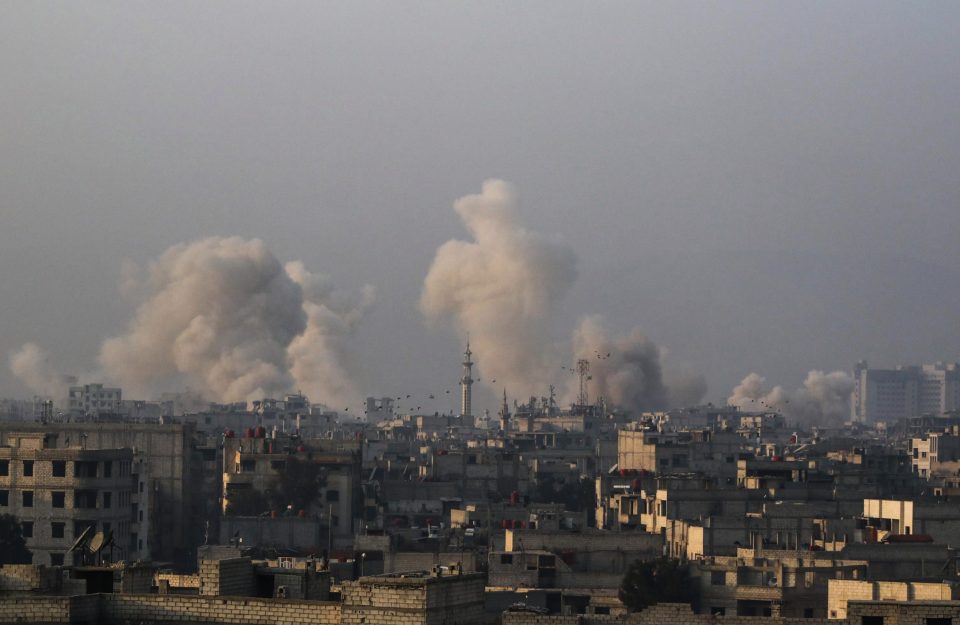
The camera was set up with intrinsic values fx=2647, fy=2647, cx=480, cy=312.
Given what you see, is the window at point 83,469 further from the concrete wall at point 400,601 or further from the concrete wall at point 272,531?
the concrete wall at point 400,601

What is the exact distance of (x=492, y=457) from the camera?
393 feet

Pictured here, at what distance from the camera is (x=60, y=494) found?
77438 millimetres

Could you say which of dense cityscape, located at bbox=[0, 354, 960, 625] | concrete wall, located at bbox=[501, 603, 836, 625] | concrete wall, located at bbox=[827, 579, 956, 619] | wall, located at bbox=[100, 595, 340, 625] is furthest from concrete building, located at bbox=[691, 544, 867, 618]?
wall, located at bbox=[100, 595, 340, 625]

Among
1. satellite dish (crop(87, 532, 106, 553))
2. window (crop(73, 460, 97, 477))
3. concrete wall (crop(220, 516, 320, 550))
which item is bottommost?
satellite dish (crop(87, 532, 106, 553))

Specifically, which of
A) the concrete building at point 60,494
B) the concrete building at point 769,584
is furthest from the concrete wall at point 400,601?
the concrete building at point 60,494

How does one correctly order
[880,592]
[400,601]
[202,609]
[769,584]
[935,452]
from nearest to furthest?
[400,601]
[202,609]
[880,592]
[769,584]
[935,452]

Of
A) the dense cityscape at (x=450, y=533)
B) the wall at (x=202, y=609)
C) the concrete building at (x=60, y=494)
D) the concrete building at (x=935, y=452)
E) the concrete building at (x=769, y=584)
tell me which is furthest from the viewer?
the concrete building at (x=935, y=452)

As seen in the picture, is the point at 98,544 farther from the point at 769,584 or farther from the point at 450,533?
the point at 450,533

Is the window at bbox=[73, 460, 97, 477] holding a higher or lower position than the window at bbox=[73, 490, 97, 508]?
higher

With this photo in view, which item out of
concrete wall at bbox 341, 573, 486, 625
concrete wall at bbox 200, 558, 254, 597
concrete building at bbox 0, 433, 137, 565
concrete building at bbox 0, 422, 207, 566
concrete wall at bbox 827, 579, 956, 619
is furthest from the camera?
concrete building at bbox 0, 422, 207, 566

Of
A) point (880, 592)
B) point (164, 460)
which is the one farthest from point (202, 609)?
point (164, 460)

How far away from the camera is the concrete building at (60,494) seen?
76.9m

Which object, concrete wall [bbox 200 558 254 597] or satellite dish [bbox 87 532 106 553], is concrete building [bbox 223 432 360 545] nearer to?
satellite dish [bbox 87 532 106 553]

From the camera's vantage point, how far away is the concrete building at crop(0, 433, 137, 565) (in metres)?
76.9
